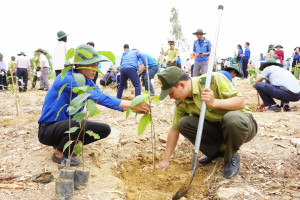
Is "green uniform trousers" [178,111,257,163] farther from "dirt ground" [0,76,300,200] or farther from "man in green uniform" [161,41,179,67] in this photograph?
"man in green uniform" [161,41,179,67]

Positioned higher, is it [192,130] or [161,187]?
[192,130]

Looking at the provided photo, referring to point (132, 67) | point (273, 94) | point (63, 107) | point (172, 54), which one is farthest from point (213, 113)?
point (172, 54)

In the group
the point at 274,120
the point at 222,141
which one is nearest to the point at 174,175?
the point at 222,141

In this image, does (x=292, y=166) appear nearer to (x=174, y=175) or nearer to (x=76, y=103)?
(x=174, y=175)

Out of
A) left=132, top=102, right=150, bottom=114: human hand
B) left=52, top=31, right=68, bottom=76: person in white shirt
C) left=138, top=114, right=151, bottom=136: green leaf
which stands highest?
left=52, top=31, right=68, bottom=76: person in white shirt

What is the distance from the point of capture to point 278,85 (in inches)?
163

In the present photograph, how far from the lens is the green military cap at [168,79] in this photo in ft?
5.49

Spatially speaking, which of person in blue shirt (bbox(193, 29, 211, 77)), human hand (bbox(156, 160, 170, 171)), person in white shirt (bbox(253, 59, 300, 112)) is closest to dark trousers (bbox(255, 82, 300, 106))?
person in white shirt (bbox(253, 59, 300, 112))

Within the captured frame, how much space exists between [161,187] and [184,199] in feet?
1.03

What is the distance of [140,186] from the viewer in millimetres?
1885

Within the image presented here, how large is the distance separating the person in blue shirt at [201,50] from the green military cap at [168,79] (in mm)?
3992

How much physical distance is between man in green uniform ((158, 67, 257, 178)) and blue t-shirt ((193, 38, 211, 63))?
3.73 meters

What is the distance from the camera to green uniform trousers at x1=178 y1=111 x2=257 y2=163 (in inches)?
69.2

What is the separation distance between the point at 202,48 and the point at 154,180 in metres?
4.14
